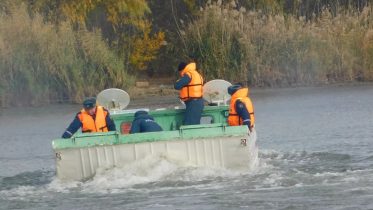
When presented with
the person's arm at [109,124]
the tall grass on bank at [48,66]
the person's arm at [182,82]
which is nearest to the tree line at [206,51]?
the tall grass on bank at [48,66]

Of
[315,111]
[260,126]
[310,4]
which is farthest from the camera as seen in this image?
[310,4]

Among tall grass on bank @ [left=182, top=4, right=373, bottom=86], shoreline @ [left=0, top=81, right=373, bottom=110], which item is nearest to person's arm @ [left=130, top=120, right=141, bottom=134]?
shoreline @ [left=0, top=81, right=373, bottom=110]

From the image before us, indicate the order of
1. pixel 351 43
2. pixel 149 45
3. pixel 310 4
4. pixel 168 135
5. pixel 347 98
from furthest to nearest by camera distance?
pixel 310 4 → pixel 149 45 → pixel 351 43 → pixel 347 98 → pixel 168 135

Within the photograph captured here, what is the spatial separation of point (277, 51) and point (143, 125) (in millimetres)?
18436

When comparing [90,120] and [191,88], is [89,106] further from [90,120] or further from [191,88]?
[191,88]

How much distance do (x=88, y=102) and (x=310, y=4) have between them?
26.8 meters

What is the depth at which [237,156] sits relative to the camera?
17.8 meters

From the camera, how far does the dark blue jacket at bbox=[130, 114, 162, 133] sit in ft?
60.2

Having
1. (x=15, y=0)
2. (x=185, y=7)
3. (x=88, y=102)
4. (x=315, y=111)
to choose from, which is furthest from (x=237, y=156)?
(x=185, y=7)

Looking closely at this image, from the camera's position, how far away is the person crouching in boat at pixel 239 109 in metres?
18.7

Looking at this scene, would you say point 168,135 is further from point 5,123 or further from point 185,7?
point 185,7

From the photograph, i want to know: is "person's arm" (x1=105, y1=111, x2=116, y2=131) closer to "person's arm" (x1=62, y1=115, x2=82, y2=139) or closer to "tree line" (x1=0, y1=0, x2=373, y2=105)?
"person's arm" (x1=62, y1=115, x2=82, y2=139)

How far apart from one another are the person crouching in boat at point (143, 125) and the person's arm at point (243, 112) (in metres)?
1.37

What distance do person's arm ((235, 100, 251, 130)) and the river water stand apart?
810mm
